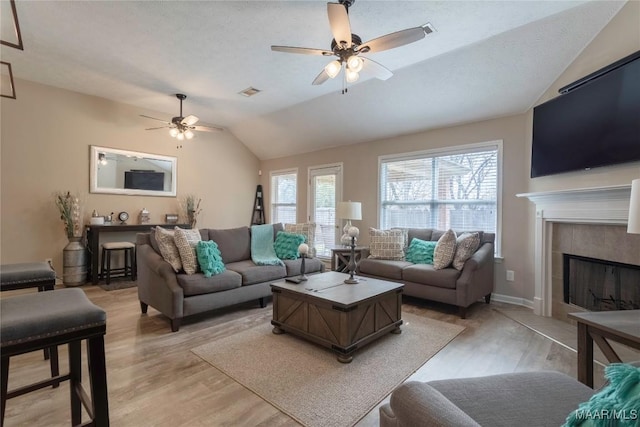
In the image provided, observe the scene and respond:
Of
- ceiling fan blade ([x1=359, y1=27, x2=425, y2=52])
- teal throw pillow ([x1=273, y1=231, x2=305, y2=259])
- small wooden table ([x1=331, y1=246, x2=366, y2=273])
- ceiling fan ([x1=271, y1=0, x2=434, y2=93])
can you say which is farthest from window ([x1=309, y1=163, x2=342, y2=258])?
ceiling fan blade ([x1=359, y1=27, x2=425, y2=52])

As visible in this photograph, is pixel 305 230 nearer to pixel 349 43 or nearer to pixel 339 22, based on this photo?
pixel 349 43

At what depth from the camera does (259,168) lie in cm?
741

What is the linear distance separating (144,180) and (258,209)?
2545 millimetres

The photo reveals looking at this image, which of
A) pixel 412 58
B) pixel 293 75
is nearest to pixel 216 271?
pixel 293 75

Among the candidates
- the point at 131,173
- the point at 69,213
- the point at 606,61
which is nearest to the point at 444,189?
the point at 606,61

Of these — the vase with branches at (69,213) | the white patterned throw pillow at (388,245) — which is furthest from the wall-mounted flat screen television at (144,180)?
the white patterned throw pillow at (388,245)

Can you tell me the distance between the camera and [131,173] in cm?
530

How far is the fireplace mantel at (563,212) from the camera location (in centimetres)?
265

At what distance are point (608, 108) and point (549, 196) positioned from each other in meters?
0.96

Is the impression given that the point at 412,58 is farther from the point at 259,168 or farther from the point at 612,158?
the point at 259,168

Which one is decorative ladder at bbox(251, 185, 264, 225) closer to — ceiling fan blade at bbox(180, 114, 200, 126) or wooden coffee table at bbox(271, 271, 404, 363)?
ceiling fan blade at bbox(180, 114, 200, 126)

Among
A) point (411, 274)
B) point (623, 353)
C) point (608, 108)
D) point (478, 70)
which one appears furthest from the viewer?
point (411, 274)

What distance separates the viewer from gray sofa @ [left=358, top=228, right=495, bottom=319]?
3418mm

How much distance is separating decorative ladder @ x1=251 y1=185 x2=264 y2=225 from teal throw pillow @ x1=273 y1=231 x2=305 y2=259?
3007 millimetres
